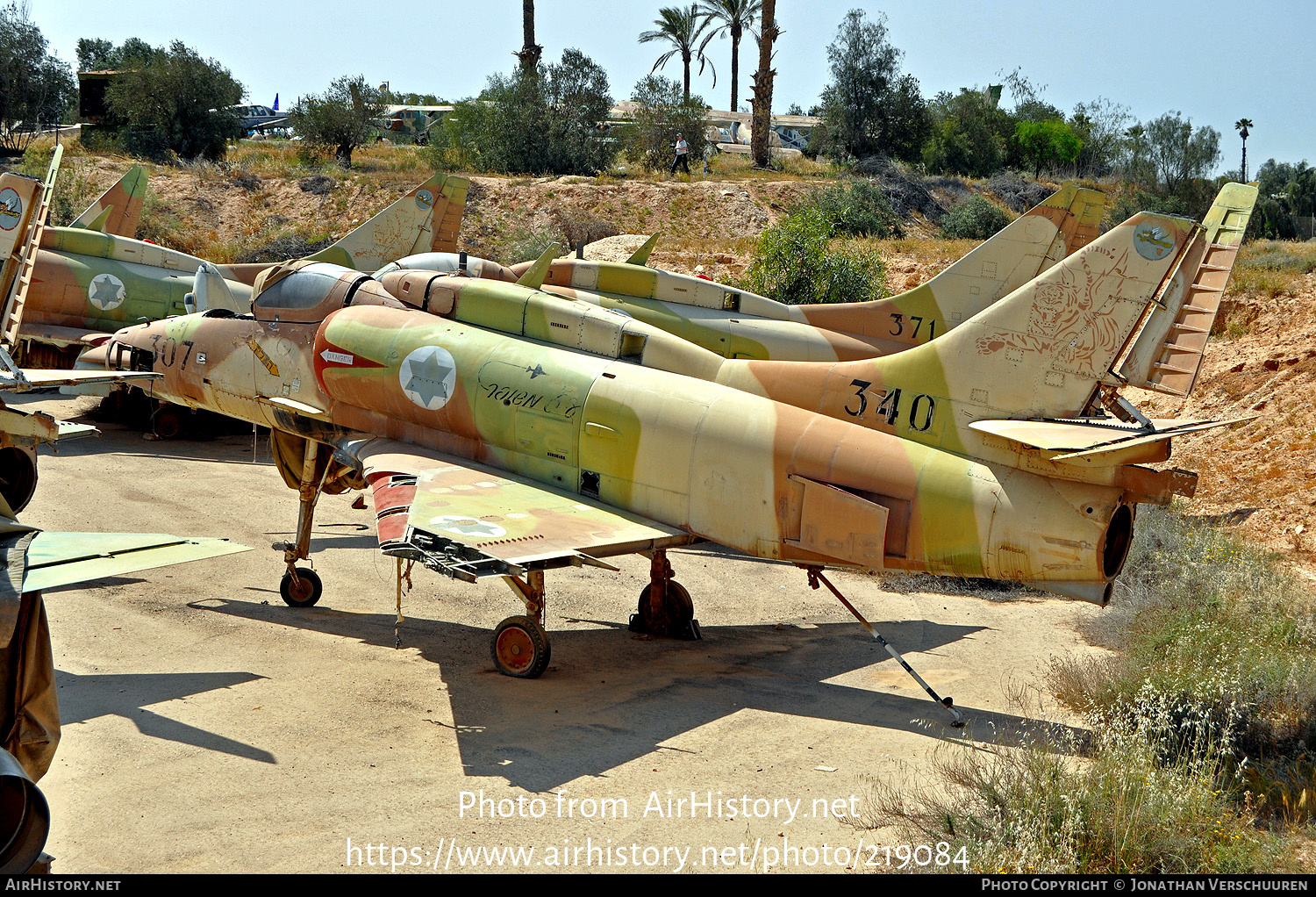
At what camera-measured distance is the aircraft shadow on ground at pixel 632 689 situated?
890 cm

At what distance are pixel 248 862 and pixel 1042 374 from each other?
8.26 meters

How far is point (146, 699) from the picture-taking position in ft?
31.3

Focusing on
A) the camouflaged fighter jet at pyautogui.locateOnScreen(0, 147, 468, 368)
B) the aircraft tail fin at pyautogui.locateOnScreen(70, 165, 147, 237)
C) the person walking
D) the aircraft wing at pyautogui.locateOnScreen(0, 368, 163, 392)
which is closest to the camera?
the aircraft wing at pyautogui.locateOnScreen(0, 368, 163, 392)

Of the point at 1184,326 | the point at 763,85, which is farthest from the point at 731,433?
the point at 763,85

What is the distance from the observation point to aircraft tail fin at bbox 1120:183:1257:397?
978 cm

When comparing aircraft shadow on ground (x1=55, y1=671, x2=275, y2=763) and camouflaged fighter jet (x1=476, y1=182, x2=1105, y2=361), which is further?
camouflaged fighter jet (x1=476, y1=182, x2=1105, y2=361)

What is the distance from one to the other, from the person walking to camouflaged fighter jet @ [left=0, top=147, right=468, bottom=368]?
21.5 m

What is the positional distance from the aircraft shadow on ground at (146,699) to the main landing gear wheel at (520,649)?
2510mm

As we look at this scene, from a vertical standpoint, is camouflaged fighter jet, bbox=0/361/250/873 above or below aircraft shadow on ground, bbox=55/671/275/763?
above

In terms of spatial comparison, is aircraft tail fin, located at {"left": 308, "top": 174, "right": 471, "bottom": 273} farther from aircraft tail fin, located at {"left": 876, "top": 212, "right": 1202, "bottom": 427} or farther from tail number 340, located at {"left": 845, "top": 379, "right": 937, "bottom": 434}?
aircraft tail fin, located at {"left": 876, "top": 212, "right": 1202, "bottom": 427}

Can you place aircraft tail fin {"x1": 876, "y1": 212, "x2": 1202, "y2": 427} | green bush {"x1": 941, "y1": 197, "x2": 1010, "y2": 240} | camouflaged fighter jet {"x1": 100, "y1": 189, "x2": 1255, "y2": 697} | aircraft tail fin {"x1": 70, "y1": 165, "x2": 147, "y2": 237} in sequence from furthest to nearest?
1. green bush {"x1": 941, "y1": 197, "x2": 1010, "y2": 240}
2. aircraft tail fin {"x1": 70, "y1": 165, "x2": 147, "y2": 237}
3. aircraft tail fin {"x1": 876, "y1": 212, "x2": 1202, "y2": 427}
4. camouflaged fighter jet {"x1": 100, "y1": 189, "x2": 1255, "y2": 697}

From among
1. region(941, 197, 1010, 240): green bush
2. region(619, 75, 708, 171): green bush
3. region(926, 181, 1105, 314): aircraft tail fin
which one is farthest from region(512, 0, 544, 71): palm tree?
region(926, 181, 1105, 314): aircraft tail fin

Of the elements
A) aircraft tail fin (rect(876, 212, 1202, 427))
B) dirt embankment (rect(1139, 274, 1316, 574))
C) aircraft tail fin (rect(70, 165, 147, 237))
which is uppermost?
aircraft tail fin (rect(70, 165, 147, 237))
